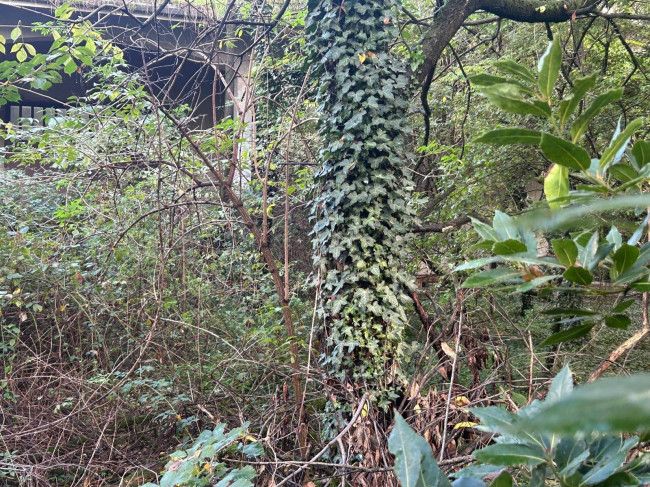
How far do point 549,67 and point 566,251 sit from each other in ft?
0.81

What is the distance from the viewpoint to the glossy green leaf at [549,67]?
622mm

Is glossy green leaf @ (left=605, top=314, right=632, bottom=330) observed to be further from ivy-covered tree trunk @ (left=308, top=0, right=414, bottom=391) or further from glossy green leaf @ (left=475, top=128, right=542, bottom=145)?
ivy-covered tree trunk @ (left=308, top=0, right=414, bottom=391)

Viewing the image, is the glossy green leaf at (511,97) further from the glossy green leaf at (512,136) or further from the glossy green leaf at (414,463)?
the glossy green leaf at (414,463)

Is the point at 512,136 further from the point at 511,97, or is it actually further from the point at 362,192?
the point at 362,192

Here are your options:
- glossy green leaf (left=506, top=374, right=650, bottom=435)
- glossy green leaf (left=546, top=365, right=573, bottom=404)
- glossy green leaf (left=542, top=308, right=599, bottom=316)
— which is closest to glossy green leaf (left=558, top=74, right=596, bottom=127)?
glossy green leaf (left=542, top=308, right=599, bottom=316)

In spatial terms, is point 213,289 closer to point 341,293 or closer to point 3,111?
point 341,293

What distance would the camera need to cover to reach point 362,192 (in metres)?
3.67

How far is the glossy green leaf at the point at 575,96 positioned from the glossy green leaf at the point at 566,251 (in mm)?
161

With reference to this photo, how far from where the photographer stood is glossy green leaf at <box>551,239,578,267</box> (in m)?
0.64

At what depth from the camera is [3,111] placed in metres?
11.0

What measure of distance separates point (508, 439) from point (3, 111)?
13.2m

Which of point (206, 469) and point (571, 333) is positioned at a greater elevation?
point (571, 333)

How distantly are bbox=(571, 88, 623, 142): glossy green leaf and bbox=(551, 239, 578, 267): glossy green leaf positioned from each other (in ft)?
0.52

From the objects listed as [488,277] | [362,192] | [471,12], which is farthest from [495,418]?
[471,12]
